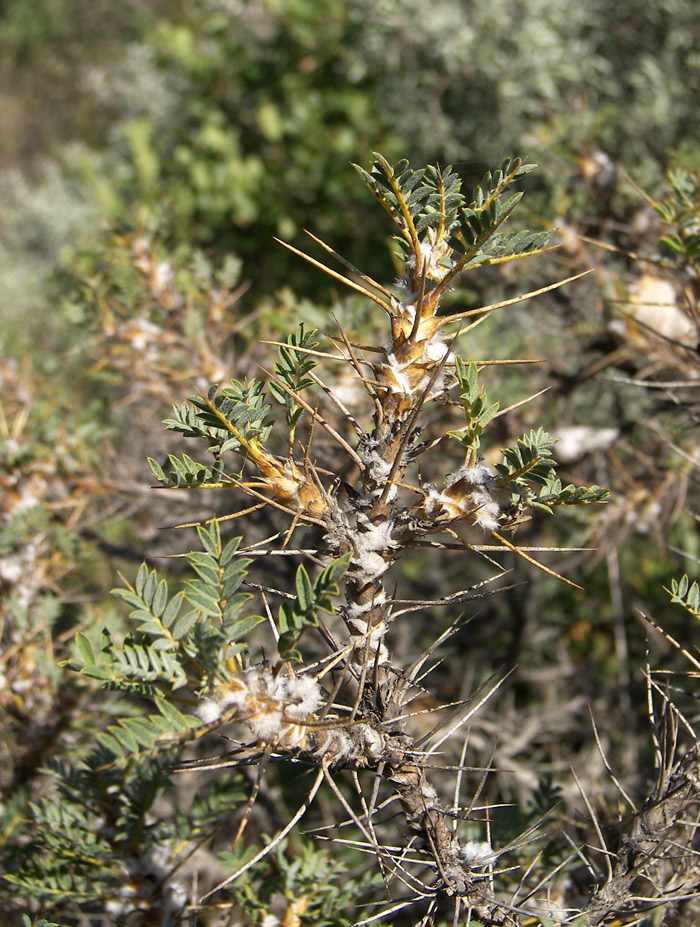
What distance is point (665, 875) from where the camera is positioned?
0.83 m

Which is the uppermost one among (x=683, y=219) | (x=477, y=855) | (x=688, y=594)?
(x=683, y=219)

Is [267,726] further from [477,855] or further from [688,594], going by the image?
[688,594]

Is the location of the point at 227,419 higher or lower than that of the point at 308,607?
higher

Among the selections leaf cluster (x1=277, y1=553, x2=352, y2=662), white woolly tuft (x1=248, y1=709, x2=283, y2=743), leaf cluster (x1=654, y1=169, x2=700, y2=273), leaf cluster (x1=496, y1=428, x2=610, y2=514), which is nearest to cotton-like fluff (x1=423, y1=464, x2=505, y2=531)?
leaf cluster (x1=496, y1=428, x2=610, y2=514)

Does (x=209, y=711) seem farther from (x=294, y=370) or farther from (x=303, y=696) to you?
(x=294, y=370)

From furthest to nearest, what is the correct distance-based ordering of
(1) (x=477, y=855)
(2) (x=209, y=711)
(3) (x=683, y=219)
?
(3) (x=683, y=219) < (1) (x=477, y=855) < (2) (x=209, y=711)

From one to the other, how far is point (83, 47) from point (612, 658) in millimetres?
6666

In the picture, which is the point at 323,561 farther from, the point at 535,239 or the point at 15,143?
the point at 15,143

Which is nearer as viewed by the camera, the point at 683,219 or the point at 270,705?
the point at 270,705

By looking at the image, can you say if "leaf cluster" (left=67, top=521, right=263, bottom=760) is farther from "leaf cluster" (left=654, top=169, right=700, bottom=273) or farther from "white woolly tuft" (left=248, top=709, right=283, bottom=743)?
"leaf cluster" (left=654, top=169, right=700, bottom=273)

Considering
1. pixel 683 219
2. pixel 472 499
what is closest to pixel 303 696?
pixel 472 499

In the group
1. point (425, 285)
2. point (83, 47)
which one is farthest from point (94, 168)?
point (425, 285)

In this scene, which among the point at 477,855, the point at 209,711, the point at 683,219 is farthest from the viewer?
the point at 683,219

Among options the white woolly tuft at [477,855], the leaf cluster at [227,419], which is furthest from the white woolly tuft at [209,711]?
the white woolly tuft at [477,855]
